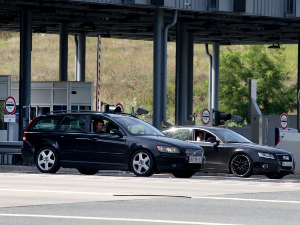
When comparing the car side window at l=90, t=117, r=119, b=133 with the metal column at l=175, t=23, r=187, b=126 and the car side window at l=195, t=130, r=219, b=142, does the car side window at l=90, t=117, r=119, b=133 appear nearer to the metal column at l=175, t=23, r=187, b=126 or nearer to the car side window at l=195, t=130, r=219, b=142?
the car side window at l=195, t=130, r=219, b=142

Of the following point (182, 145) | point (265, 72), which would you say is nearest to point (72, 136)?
point (182, 145)

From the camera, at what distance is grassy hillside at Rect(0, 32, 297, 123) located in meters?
102

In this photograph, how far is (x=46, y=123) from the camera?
61.2 ft

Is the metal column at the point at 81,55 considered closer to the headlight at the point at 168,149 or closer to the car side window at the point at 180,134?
the car side window at the point at 180,134

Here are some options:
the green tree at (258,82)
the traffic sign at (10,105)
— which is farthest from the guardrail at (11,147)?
the green tree at (258,82)

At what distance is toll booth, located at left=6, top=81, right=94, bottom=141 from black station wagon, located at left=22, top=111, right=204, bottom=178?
49.6 ft

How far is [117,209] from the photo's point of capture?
10242mm

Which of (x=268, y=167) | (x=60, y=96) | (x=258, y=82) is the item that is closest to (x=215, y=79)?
(x=258, y=82)

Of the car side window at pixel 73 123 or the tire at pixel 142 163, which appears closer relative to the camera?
the tire at pixel 142 163

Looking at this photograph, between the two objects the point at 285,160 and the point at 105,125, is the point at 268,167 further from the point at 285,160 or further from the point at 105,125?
the point at 105,125

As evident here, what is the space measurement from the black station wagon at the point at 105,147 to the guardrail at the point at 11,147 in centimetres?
290

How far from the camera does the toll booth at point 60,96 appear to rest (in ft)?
112

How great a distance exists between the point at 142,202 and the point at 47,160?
7572 mm

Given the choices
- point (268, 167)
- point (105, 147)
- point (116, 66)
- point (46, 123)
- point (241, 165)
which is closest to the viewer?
point (105, 147)
